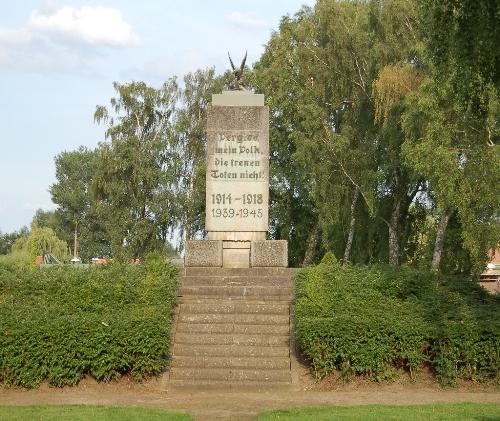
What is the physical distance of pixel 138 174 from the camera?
146ft

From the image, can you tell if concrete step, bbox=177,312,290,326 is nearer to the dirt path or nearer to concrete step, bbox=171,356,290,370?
concrete step, bbox=171,356,290,370

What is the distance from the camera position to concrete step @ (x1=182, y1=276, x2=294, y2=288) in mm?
16250

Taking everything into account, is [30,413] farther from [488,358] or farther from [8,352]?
[488,358]

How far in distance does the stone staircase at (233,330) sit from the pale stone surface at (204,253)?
1.35 feet

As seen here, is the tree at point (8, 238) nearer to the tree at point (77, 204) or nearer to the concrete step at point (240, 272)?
the tree at point (77, 204)

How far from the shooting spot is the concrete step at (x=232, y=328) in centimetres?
1411

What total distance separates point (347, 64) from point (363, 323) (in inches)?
990

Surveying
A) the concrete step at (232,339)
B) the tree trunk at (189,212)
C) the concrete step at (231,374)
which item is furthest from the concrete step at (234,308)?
the tree trunk at (189,212)

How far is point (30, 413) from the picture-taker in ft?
34.1

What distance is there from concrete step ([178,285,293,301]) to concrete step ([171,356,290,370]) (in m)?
2.58

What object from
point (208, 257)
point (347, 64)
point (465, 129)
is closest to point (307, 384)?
point (208, 257)

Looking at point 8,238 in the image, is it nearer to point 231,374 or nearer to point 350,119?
point 350,119

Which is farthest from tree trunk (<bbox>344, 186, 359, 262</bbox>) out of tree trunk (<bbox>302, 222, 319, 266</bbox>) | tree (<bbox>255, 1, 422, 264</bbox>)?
tree trunk (<bbox>302, 222, 319, 266</bbox>)

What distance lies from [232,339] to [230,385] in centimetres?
137
